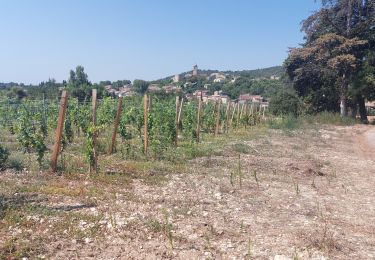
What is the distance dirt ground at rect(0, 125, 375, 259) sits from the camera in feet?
14.7

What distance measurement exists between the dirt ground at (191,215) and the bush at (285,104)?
2754 centimetres

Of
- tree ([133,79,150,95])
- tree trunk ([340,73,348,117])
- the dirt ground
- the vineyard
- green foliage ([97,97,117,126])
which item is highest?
tree ([133,79,150,95])

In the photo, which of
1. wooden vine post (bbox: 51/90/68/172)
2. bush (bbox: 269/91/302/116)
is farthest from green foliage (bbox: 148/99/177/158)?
bush (bbox: 269/91/302/116)

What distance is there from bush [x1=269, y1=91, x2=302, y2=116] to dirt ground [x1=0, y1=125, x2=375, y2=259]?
27541mm

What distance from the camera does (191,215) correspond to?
5.63m

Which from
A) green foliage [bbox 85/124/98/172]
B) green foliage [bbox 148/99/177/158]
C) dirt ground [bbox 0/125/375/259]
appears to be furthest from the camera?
green foliage [bbox 148/99/177/158]

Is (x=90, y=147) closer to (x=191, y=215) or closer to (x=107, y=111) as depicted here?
(x=191, y=215)

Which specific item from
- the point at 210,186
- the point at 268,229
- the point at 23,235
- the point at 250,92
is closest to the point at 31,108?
the point at 210,186

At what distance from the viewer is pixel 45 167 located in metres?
8.12

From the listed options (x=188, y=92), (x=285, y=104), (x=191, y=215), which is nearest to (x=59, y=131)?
(x=191, y=215)

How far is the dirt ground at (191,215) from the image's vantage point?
177 inches

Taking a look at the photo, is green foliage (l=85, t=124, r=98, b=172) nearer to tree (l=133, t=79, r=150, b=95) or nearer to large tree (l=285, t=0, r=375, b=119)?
large tree (l=285, t=0, r=375, b=119)

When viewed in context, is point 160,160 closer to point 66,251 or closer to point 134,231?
point 134,231

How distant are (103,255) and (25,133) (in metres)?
5.14
